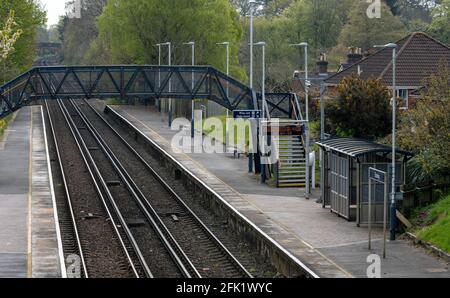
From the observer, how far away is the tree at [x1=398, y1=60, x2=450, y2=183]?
31.0 m

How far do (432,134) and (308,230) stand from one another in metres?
5.58

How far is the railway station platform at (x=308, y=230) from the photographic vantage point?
24062 mm

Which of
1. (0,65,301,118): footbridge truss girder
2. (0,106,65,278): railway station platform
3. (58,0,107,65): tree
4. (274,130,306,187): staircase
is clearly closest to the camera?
(0,106,65,278): railway station platform

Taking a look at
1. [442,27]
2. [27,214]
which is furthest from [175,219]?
[442,27]

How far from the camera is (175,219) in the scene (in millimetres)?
34625

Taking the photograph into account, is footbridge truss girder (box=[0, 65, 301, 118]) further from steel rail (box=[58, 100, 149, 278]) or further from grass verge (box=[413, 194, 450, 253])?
grass verge (box=[413, 194, 450, 253])

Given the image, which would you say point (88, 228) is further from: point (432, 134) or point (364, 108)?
point (364, 108)

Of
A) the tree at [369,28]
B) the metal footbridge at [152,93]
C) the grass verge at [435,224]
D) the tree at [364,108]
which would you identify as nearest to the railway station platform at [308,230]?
the grass verge at [435,224]

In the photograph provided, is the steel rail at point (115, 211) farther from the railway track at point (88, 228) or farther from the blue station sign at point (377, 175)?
the blue station sign at point (377, 175)

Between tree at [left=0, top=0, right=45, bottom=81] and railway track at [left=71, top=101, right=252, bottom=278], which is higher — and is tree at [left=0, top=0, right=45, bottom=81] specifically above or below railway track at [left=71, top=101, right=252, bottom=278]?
above

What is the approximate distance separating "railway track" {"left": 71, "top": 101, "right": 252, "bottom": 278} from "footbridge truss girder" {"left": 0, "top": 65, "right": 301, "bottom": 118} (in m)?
4.04

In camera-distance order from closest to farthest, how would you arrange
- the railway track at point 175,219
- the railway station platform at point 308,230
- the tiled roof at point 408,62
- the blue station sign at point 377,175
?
the railway station platform at point 308,230, the blue station sign at point 377,175, the railway track at point 175,219, the tiled roof at point 408,62

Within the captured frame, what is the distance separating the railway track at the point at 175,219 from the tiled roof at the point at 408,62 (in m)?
15.2

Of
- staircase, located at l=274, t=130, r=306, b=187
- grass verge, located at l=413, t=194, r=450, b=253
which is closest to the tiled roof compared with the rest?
staircase, located at l=274, t=130, r=306, b=187
